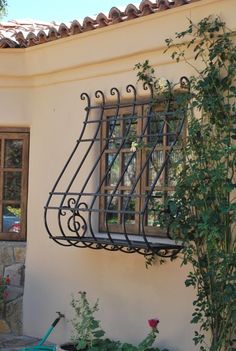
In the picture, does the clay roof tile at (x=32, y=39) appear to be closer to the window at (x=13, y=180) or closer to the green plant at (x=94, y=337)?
the window at (x=13, y=180)

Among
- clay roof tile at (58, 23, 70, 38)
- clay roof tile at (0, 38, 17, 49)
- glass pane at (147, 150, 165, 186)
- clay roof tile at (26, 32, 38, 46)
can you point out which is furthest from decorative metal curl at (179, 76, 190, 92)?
clay roof tile at (0, 38, 17, 49)

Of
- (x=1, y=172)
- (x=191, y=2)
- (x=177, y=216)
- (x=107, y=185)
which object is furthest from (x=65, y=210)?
(x=191, y=2)

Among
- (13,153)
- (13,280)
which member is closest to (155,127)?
(13,153)

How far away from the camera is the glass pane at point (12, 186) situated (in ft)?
29.8

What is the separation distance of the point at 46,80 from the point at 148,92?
178cm

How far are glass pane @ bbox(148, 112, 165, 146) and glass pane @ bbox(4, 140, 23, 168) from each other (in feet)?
7.51

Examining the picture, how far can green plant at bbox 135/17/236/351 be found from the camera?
6227 millimetres

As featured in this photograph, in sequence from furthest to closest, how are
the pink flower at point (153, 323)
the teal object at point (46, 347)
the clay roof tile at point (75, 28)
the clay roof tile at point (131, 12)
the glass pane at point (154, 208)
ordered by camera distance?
1. the clay roof tile at point (75, 28)
2. the teal object at point (46, 347)
3. the clay roof tile at point (131, 12)
4. the glass pane at point (154, 208)
5. the pink flower at point (153, 323)

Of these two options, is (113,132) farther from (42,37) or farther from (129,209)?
(42,37)

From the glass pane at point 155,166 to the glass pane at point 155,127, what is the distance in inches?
5.1

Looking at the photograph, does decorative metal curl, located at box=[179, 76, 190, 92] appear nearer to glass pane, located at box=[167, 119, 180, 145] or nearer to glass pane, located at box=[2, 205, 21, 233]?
glass pane, located at box=[167, 119, 180, 145]

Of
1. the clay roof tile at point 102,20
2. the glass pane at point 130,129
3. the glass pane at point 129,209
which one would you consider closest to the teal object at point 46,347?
the glass pane at point 129,209

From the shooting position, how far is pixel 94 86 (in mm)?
8148

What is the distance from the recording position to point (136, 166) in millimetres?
7660
